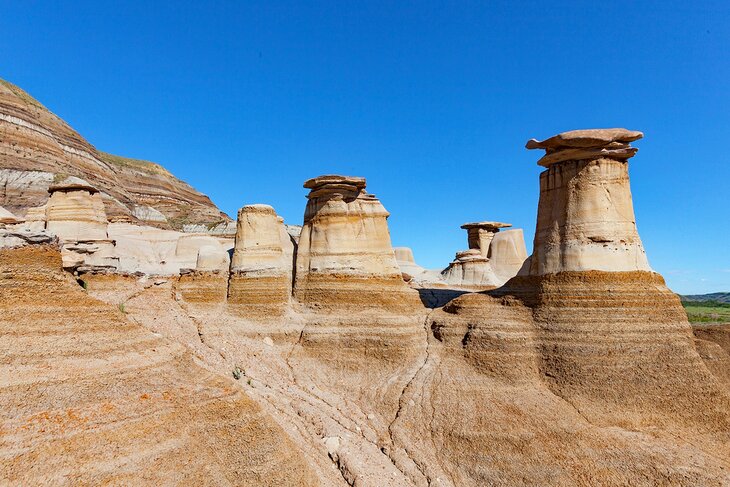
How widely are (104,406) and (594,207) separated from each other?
16059 mm

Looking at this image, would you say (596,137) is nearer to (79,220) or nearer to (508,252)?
(508,252)

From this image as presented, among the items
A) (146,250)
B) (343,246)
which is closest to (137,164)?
(146,250)

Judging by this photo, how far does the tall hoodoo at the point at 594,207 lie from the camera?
615 inches

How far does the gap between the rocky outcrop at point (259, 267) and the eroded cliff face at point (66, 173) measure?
2304cm

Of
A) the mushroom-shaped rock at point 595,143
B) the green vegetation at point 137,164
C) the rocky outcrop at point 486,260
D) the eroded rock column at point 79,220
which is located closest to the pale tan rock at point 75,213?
the eroded rock column at point 79,220

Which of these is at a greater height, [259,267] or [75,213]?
[75,213]

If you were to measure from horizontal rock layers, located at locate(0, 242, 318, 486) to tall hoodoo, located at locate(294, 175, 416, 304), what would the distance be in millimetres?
10552

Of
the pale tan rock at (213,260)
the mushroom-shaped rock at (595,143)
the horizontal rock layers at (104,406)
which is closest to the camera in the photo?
the horizontal rock layers at (104,406)

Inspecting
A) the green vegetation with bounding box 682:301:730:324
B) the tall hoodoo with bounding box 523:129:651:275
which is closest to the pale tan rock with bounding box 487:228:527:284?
the green vegetation with bounding box 682:301:730:324

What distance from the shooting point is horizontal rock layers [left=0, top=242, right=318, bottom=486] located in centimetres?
613

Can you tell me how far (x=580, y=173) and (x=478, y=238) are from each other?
24.6 m

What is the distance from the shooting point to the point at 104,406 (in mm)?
7008

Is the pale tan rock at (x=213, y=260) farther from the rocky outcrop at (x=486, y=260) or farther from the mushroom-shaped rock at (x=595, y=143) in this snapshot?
the rocky outcrop at (x=486, y=260)

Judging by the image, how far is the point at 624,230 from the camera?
15.8 meters
